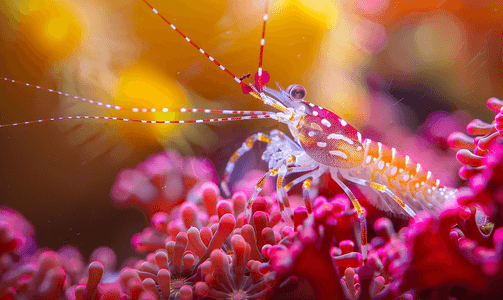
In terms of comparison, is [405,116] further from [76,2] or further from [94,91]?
[76,2]

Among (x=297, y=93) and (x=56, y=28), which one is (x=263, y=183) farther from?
(x=56, y=28)

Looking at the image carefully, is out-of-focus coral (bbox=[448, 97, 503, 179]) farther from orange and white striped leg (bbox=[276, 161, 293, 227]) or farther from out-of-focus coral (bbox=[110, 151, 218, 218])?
out-of-focus coral (bbox=[110, 151, 218, 218])

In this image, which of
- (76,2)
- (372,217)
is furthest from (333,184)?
(76,2)

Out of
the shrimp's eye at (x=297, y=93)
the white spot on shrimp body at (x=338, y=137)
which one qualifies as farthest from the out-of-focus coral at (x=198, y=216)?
the shrimp's eye at (x=297, y=93)

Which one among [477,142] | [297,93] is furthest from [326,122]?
[477,142]

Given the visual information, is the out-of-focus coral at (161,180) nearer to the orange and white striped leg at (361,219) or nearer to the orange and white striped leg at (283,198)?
the orange and white striped leg at (283,198)

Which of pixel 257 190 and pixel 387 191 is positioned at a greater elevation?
pixel 257 190

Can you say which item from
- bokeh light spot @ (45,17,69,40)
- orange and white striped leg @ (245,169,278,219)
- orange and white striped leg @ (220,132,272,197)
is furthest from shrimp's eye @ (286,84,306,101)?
bokeh light spot @ (45,17,69,40)
